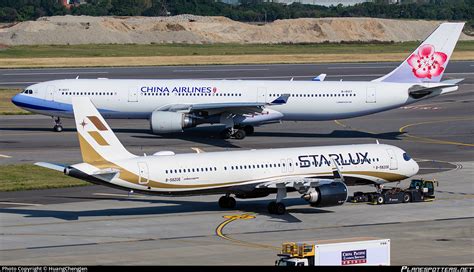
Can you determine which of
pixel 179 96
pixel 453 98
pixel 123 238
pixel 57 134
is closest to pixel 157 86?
pixel 179 96

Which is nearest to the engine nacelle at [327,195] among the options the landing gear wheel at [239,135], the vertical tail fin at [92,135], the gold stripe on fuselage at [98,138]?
the vertical tail fin at [92,135]

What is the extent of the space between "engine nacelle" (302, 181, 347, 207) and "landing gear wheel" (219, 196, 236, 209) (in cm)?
501

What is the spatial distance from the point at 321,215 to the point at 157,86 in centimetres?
3365

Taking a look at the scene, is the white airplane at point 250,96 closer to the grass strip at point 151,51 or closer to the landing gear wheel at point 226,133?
the landing gear wheel at point 226,133

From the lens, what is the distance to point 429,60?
8844cm

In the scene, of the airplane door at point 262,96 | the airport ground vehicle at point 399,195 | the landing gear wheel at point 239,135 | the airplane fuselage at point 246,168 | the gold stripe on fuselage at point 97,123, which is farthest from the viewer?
the airplane door at point 262,96

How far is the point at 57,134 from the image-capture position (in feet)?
294

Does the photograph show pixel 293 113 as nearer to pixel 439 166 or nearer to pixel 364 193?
pixel 439 166

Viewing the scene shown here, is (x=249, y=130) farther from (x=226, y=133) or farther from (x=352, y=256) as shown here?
(x=352, y=256)

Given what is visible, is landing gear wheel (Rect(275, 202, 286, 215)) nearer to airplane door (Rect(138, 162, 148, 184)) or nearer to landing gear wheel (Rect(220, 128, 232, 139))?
airplane door (Rect(138, 162, 148, 184))

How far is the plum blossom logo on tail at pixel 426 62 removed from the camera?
8812cm

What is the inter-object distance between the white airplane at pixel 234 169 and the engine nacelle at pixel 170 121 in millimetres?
26501

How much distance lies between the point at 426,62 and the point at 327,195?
36.4 meters

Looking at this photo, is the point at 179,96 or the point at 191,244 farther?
the point at 179,96
